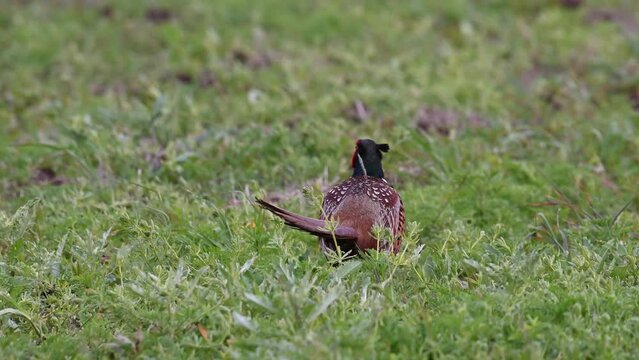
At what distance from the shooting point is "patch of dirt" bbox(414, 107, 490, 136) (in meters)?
8.41

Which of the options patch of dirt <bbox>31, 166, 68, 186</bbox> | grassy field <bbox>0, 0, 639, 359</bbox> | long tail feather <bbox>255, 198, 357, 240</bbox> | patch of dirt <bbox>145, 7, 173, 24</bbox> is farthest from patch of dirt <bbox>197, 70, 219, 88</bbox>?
long tail feather <bbox>255, 198, 357, 240</bbox>

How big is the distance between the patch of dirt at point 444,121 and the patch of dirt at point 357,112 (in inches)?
16.3

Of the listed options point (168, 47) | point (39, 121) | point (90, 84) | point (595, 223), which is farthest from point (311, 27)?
point (595, 223)

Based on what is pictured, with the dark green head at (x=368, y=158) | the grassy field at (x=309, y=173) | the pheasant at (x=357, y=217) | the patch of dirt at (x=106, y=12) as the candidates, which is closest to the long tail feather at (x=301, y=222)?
the pheasant at (x=357, y=217)

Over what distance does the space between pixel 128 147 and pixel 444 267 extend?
3.03 m

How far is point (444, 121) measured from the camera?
855cm

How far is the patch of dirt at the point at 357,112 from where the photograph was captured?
8.45 metres

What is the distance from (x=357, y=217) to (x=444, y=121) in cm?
309

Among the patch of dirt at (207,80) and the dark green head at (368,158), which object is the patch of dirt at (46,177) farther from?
the dark green head at (368,158)

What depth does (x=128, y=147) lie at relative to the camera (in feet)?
24.6

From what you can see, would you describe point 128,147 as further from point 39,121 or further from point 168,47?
point 168,47

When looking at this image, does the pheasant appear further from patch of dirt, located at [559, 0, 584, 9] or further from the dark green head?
patch of dirt, located at [559, 0, 584, 9]

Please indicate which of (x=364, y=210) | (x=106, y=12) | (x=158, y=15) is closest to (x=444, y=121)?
(x=364, y=210)

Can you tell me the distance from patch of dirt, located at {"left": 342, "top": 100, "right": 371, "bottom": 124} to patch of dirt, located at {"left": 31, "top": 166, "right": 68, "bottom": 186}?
2.40 metres
